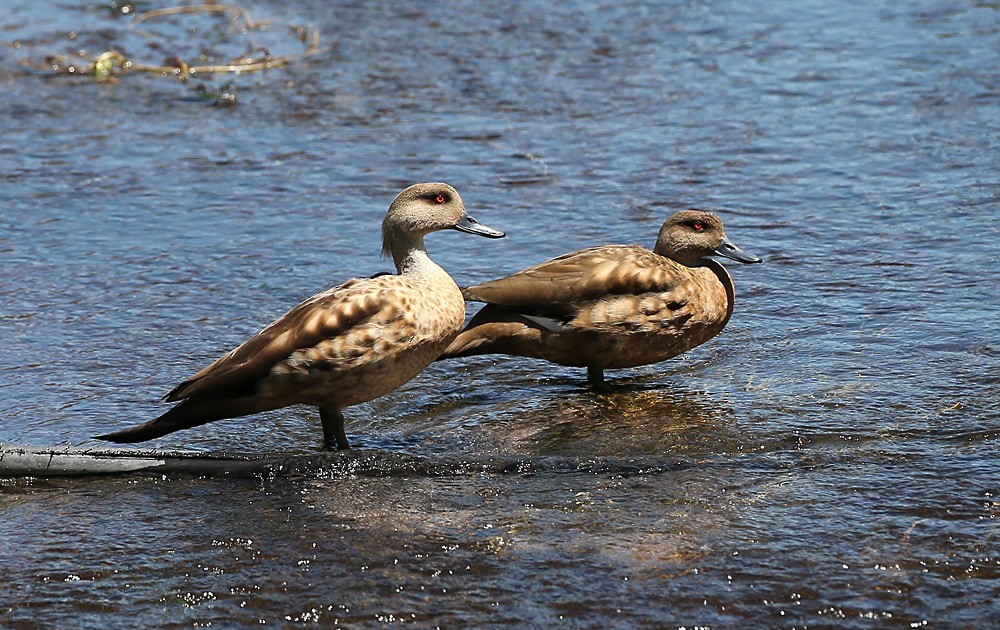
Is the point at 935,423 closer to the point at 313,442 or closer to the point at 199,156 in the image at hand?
the point at 313,442

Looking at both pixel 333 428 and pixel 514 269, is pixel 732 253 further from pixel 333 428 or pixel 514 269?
pixel 333 428

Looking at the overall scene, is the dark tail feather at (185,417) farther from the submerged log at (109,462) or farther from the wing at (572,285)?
the wing at (572,285)

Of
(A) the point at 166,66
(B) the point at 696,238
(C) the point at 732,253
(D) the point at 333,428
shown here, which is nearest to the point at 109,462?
(D) the point at 333,428

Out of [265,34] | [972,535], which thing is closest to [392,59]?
[265,34]

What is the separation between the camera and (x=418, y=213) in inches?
259

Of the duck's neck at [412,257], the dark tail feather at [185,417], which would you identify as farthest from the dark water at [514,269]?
the duck's neck at [412,257]

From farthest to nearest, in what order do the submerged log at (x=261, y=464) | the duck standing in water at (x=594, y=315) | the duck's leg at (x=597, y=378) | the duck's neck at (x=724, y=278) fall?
the duck's neck at (x=724, y=278), the duck's leg at (x=597, y=378), the duck standing in water at (x=594, y=315), the submerged log at (x=261, y=464)

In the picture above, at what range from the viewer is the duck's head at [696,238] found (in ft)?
23.6

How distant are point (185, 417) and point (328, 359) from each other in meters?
0.62

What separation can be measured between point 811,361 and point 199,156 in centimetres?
538

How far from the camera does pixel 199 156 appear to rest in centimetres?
1054

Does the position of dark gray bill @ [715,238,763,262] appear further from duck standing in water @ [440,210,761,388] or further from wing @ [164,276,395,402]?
wing @ [164,276,395,402]

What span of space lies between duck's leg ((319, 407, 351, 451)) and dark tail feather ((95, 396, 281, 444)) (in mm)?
268

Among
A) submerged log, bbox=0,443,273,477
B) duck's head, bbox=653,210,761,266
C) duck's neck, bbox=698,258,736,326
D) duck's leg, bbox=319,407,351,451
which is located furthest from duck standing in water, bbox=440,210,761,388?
submerged log, bbox=0,443,273,477
